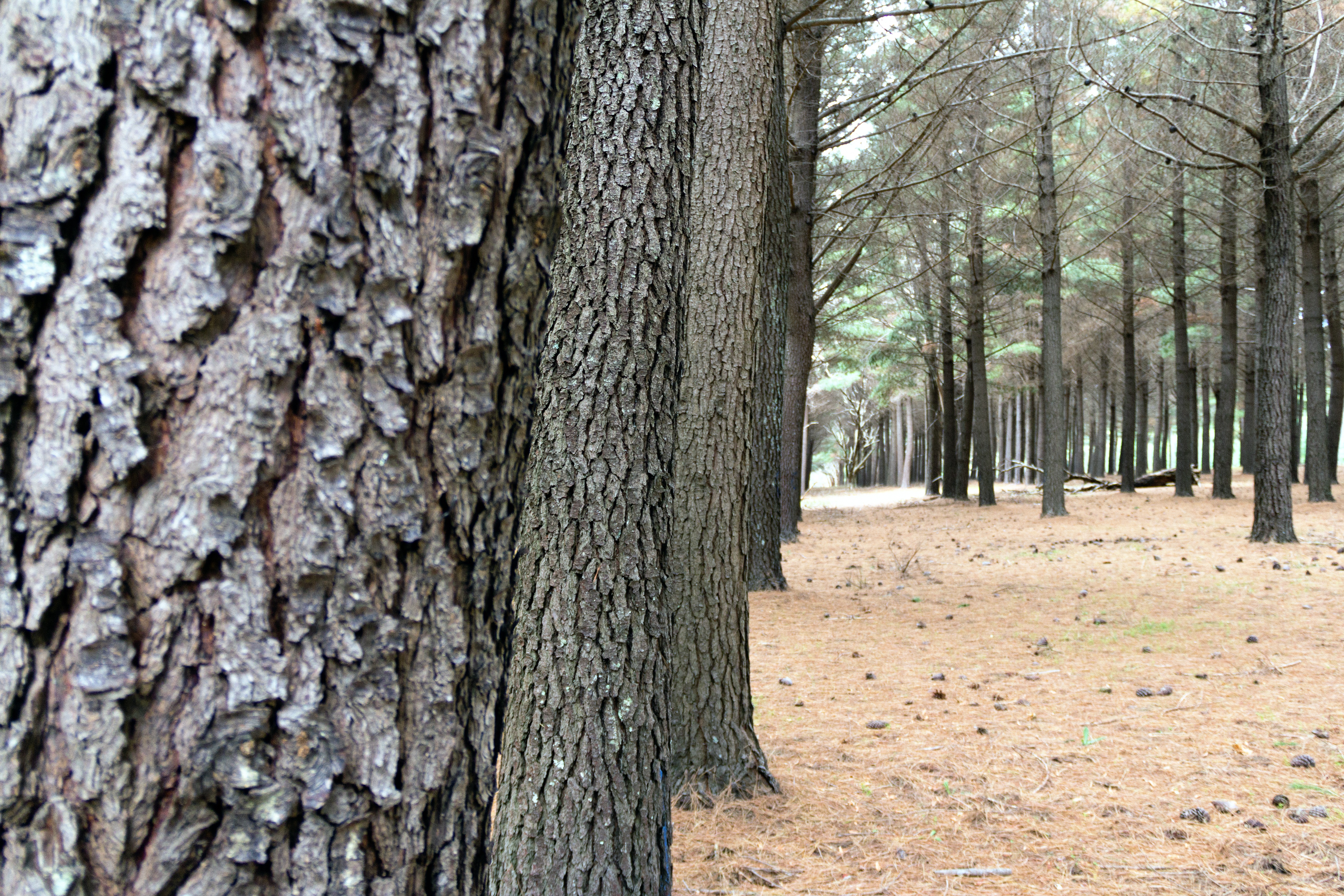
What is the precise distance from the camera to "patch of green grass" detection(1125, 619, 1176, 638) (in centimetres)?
619

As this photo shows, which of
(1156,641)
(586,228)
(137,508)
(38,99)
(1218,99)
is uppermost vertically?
(1218,99)

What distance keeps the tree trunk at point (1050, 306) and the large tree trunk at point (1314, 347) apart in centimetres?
411

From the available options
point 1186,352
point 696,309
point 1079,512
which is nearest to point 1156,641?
point 696,309

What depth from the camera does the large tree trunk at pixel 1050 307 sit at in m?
14.5

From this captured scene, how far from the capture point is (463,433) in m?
0.92

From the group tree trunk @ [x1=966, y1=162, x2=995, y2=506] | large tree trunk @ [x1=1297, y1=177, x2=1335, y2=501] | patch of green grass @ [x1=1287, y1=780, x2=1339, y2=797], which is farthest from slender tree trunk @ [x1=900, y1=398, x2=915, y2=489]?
patch of green grass @ [x1=1287, y1=780, x2=1339, y2=797]

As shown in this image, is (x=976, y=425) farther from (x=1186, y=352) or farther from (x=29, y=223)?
(x=29, y=223)

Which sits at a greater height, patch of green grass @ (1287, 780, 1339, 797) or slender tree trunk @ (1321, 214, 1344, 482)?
slender tree trunk @ (1321, 214, 1344, 482)

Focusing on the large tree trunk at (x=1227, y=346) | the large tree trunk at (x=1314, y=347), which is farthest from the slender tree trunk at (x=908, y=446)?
the large tree trunk at (x=1314, y=347)

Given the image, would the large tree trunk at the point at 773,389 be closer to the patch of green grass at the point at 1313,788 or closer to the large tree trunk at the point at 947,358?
the patch of green grass at the point at 1313,788

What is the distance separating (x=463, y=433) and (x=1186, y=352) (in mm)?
20741

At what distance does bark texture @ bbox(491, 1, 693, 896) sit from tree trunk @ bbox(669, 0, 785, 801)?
28 centimetres

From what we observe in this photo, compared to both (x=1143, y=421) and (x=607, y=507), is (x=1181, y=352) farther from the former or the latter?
(x=607, y=507)

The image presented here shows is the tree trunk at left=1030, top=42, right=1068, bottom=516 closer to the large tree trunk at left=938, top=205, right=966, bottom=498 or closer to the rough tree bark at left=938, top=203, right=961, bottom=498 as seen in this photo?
the rough tree bark at left=938, top=203, right=961, bottom=498
